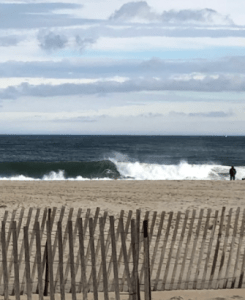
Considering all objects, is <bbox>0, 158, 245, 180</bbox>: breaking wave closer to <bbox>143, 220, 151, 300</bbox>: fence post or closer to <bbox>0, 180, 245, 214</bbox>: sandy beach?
<bbox>0, 180, 245, 214</bbox>: sandy beach

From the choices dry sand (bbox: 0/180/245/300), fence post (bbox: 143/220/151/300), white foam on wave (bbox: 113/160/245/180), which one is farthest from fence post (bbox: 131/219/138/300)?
white foam on wave (bbox: 113/160/245/180)

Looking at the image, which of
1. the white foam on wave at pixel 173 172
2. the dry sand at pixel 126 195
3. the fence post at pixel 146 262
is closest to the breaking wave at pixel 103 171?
the white foam on wave at pixel 173 172

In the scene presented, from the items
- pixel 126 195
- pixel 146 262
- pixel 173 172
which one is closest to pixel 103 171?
pixel 173 172

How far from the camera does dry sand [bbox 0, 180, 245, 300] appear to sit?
17.2m

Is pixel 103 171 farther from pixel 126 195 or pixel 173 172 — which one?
pixel 126 195

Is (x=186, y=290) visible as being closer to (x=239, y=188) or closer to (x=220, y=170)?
(x=239, y=188)

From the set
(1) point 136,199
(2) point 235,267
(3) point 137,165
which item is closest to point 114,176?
(3) point 137,165

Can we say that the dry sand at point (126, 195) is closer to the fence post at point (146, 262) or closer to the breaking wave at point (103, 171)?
the fence post at point (146, 262)

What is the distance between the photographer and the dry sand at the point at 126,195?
17.2 meters

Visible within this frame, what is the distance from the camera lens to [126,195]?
64.7 feet

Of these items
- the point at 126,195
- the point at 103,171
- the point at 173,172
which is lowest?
the point at 126,195

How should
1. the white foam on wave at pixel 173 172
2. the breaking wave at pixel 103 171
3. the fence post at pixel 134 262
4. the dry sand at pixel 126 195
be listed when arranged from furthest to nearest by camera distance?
the white foam on wave at pixel 173 172 < the breaking wave at pixel 103 171 < the dry sand at pixel 126 195 < the fence post at pixel 134 262

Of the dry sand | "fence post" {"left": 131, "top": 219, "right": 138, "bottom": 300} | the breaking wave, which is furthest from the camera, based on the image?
the breaking wave

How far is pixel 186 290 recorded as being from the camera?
8.26 metres
